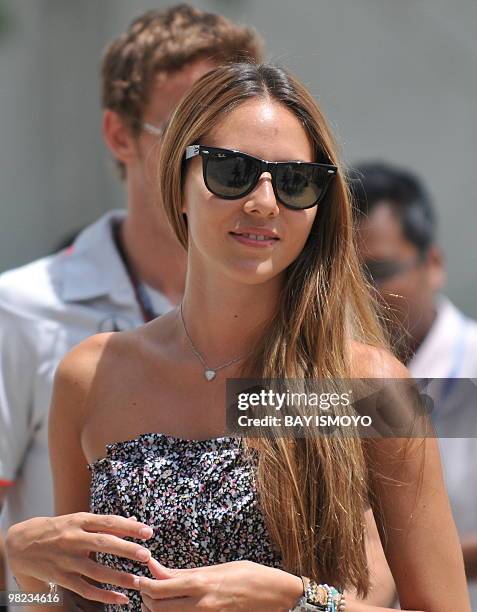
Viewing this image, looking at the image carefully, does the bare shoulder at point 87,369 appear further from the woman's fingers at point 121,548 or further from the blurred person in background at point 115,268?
the blurred person in background at point 115,268

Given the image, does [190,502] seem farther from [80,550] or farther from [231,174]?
[231,174]

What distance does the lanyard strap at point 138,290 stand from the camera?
9.74ft

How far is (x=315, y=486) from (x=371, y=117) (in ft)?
14.8

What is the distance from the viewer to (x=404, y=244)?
356 centimetres

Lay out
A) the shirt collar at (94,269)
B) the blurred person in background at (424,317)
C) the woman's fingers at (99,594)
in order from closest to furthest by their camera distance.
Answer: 1. the woman's fingers at (99,594)
2. the blurred person in background at (424,317)
3. the shirt collar at (94,269)

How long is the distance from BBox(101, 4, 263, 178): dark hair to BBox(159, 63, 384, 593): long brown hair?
898 mm

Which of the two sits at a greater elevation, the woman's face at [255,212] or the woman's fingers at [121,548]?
the woman's face at [255,212]

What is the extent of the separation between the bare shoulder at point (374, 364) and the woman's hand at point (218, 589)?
0.40 m

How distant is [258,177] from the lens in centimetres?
192

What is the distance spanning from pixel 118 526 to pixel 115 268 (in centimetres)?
132

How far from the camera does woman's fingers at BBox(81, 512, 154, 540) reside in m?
1.80

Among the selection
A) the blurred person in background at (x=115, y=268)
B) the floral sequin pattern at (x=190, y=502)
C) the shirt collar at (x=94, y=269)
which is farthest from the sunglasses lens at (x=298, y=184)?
the shirt collar at (x=94, y=269)

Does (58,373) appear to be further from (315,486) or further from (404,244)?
(404,244)

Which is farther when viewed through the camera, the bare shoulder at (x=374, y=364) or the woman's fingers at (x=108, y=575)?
the bare shoulder at (x=374, y=364)
